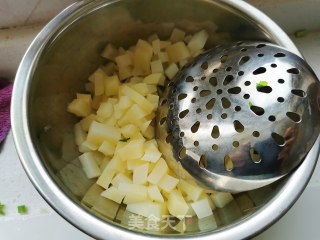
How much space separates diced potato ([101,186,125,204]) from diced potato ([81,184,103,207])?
0.04 feet

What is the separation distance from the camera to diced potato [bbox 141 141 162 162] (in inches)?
28.1

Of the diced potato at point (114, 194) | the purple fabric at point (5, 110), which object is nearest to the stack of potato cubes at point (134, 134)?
the diced potato at point (114, 194)

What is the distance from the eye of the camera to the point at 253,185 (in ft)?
2.12

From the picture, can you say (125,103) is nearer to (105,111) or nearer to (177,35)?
(105,111)

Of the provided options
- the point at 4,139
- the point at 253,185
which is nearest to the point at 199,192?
the point at 253,185

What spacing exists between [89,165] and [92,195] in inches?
2.3

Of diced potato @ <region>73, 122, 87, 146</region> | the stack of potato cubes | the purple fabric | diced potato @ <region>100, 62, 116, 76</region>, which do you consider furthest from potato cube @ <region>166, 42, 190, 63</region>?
the purple fabric

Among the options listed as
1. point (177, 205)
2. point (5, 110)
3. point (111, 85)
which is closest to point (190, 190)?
point (177, 205)

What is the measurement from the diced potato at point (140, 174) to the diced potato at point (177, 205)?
0.16 ft

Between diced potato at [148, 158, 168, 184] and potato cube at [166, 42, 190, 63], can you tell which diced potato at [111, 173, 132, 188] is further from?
potato cube at [166, 42, 190, 63]

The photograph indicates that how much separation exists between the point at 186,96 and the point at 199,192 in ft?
0.50

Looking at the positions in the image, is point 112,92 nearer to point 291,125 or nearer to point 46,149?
point 46,149

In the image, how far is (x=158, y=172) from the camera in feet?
2.33

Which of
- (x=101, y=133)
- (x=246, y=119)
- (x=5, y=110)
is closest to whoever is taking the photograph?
(x=246, y=119)
